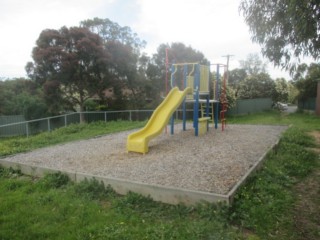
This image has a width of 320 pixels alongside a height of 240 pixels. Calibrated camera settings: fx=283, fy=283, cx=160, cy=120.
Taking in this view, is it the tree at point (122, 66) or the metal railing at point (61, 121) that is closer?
the metal railing at point (61, 121)

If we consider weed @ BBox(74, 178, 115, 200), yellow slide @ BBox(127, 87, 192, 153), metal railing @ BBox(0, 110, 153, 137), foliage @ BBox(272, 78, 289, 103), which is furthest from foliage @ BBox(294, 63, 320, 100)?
weed @ BBox(74, 178, 115, 200)

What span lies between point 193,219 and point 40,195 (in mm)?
2580

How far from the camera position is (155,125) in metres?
8.02

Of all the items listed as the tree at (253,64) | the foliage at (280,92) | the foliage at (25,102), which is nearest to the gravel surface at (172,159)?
the foliage at (25,102)

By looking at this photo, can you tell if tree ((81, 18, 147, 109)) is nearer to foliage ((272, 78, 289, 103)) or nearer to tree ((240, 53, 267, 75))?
foliage ((272, 78, 289, 103))

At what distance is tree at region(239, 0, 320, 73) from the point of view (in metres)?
3.90

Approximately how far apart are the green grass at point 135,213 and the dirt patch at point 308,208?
0.03m

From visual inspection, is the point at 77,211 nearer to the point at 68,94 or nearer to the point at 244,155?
the point at 244,155

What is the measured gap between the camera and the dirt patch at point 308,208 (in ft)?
11.3

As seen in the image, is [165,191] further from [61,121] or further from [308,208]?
[61,121]

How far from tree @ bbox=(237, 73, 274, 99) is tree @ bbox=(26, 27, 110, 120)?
1331 cm

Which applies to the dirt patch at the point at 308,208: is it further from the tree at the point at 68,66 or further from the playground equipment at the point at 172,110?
the tree at the point at 68,66

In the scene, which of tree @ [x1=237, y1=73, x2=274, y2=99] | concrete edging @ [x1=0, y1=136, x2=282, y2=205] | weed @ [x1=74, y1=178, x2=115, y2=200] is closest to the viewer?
concrete edging @ [x1=0, y1=136, x2=282, y2=205]

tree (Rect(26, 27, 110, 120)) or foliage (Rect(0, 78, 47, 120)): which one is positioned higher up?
tree (Rect(26, 27, 110, 120))
